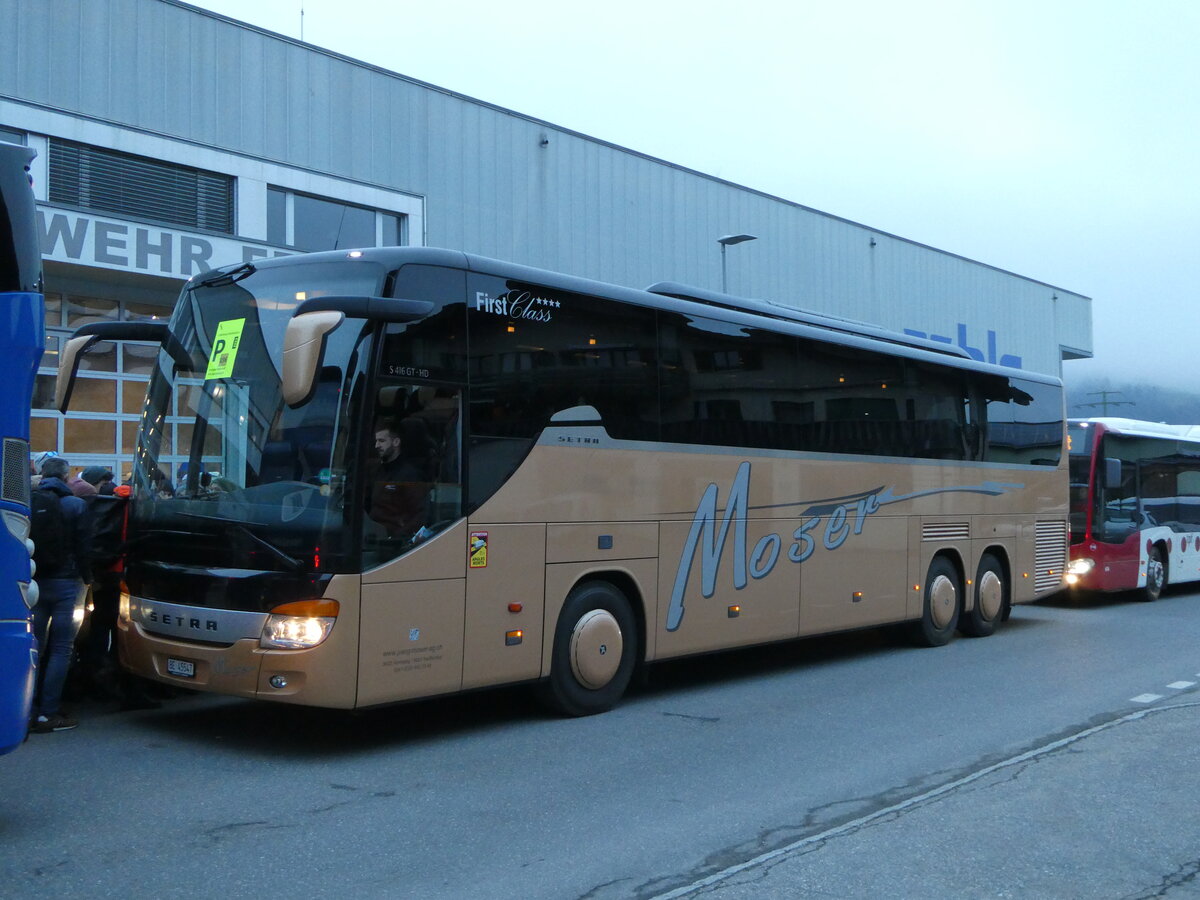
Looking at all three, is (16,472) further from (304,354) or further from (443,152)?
(443,152)

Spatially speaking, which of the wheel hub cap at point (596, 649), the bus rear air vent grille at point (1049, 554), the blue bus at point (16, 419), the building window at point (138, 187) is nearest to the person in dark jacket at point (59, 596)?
the blue bus at point (16, 419)

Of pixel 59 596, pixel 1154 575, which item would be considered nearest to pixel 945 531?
pixel 1154 575

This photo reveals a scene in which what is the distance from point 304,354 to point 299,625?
1.78m

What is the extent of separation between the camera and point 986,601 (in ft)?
48.2

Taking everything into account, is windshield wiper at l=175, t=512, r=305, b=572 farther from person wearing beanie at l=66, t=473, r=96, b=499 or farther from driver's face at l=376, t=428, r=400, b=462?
person wearing beanie at l=66, t=473, r=96, b=499

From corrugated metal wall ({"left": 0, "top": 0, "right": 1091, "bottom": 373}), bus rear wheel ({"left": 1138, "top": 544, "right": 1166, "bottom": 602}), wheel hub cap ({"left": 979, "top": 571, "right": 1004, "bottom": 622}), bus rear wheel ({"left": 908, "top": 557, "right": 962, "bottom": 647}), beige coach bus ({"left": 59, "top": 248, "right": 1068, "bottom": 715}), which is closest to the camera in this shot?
beige coach bus ({"left": 59, "top": 248, "right": 1068, "bottom": 715})

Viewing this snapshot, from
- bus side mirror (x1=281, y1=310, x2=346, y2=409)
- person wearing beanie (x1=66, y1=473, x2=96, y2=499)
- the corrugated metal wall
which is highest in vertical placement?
the corrugated metal wall

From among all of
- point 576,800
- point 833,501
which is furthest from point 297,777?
point 833,501

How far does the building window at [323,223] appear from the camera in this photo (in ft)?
60.2

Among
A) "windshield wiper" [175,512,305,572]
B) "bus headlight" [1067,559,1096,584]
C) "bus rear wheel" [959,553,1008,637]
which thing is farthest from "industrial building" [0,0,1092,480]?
"bus rear wheel" [959,553,1008,637]

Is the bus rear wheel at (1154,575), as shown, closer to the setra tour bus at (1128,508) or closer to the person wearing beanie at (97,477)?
the setra tour bus at (1128,508)

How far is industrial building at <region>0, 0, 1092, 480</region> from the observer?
624 inches

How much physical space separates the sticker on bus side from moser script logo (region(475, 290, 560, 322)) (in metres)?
1.57

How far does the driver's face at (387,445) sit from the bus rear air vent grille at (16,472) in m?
2.16
